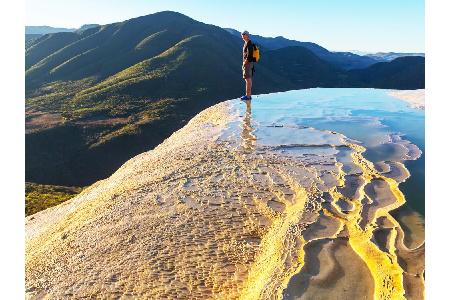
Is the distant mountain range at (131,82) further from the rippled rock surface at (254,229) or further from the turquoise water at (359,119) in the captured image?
the rippled rock surface at (254,229)

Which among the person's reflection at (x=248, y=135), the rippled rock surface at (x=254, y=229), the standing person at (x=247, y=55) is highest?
the standing person at (x=247, y=55)

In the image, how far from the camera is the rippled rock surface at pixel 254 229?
414cm

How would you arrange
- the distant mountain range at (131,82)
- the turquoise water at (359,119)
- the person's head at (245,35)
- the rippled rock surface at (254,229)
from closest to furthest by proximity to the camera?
the rippled rock surface at (254,229) < the turquoise water at (359,119) < the person's head at (245,35) < the distant mountain range at (131,82)

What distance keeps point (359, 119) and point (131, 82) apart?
112396 millimetres

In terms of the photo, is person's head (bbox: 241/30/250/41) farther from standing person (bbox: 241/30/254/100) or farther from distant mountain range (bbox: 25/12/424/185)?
distant mountain range (bbox: 25/12/424/185)

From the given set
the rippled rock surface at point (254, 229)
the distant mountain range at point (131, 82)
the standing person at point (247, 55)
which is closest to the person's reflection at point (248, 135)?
the rippled rock surface at point (254, 229)

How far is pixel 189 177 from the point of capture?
720 cm

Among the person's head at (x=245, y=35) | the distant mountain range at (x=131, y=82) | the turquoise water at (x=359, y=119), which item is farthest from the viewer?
the distant mountain range at (x=131, y=82)

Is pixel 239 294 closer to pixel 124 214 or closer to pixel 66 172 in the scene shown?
pixel 124 214

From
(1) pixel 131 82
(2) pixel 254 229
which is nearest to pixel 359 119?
(2) pixel 254 229

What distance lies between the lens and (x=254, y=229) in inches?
207

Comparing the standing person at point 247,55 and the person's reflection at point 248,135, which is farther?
the standing person at point 247,55

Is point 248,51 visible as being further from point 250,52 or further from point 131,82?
point 131,82

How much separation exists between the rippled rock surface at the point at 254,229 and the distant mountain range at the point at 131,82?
207 feet
